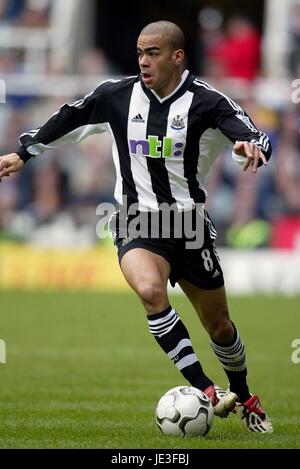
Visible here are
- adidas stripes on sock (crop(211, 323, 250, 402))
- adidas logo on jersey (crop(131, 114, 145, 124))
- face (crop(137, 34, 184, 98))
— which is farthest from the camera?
adidas stripes on sock (crop(211, 323, 250, 402))

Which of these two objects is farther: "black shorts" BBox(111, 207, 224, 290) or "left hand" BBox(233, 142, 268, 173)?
"black shorts" BBox(111, 207, 224, 290)

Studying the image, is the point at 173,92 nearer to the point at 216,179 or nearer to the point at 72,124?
the point at 72,124

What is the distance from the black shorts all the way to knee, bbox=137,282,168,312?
413 mm

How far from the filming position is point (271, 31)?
79.2ft

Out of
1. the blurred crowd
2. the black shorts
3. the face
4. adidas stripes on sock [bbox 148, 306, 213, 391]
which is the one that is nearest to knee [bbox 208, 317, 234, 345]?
the black shorts

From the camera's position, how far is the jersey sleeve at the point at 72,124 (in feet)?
27.4

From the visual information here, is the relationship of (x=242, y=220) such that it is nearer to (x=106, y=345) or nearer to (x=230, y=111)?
(x=106, y=345)

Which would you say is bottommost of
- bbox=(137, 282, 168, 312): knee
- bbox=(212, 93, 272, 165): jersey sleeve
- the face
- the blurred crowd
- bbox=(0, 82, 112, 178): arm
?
the blurred crowd

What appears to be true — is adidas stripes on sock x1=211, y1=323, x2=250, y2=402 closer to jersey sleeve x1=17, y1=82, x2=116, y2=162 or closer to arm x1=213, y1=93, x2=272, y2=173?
arm x1=213, y1=93, x2=272, y2=173

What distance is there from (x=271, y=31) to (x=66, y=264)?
6974mm

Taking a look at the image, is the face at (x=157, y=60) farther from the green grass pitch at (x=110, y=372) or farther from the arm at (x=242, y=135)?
the green grass pitch at (x=110, y=372)

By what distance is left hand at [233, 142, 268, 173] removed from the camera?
7.48 m

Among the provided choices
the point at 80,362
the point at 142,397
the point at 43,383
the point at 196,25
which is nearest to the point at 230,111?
the point at 142,397

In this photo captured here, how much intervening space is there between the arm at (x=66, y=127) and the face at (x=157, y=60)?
0.44 m
